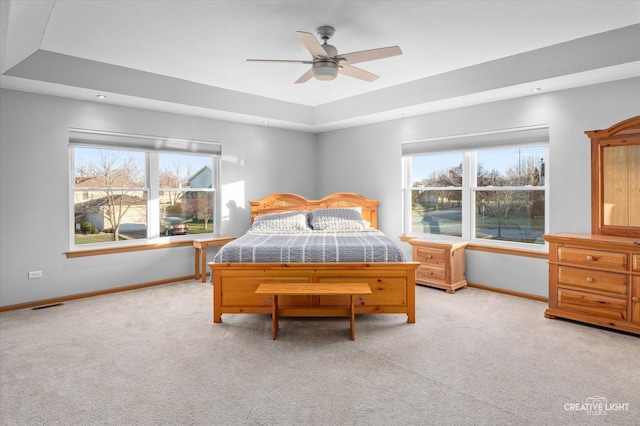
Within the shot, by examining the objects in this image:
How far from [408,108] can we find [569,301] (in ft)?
9.62

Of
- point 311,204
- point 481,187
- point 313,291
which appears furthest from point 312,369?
point 311,204

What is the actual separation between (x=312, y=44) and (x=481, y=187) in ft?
10.7

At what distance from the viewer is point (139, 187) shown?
205 inches

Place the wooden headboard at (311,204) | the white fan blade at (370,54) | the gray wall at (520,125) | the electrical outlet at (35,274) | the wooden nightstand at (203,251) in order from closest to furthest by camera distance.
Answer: the white fan blade at (370,54)
the gray wall at (520,125)
the electrical outlet at (35,274)
the wooden nightstand at (203,251)
the wooden headboard at (311,204)

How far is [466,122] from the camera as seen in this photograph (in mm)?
5070

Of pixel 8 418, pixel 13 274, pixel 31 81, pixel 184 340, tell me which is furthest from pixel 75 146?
pixel 8 418

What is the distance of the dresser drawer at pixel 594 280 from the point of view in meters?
3.45

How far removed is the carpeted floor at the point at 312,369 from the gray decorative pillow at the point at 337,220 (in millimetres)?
1618

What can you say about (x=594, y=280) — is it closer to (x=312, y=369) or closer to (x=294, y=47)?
(x=312, y=369)

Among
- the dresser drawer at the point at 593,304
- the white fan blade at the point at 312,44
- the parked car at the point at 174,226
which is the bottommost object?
the dresser drawer at the point at 593,304

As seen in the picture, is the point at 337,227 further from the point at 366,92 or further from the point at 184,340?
the point at 184,340

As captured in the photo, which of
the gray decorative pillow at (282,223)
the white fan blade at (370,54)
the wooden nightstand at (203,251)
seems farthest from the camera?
the wooden nightstand at (203,251)

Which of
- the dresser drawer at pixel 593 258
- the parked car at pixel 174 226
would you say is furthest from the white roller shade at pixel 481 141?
the parked car at pixel 174 226

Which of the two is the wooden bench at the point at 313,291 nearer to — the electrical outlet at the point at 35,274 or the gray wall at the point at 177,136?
the gray wall at the point at 177,136
